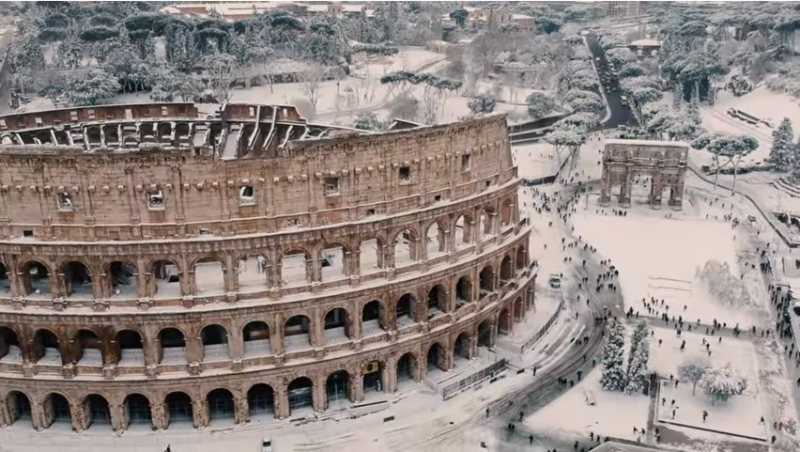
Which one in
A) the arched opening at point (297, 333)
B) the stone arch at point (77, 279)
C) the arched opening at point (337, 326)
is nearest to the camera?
the stone arch at point (77, 279)

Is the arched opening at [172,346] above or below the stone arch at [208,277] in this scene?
below

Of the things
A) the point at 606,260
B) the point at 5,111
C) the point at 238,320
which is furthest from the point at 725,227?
the point at 5,111

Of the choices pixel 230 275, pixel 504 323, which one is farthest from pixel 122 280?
pixel 504 323

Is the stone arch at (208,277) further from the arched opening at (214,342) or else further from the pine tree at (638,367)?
the pine tree at (638,367)

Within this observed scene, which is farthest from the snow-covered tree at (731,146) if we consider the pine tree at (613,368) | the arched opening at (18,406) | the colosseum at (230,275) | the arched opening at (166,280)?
the arched opening at (18,406)

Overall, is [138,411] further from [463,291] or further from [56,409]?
[463,291]

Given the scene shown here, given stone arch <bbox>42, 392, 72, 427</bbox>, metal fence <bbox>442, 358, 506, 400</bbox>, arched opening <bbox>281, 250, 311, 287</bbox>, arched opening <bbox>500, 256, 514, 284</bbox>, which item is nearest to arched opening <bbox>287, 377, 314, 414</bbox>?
arched opening <bbox>281, 250, 311, 287</bbox>
